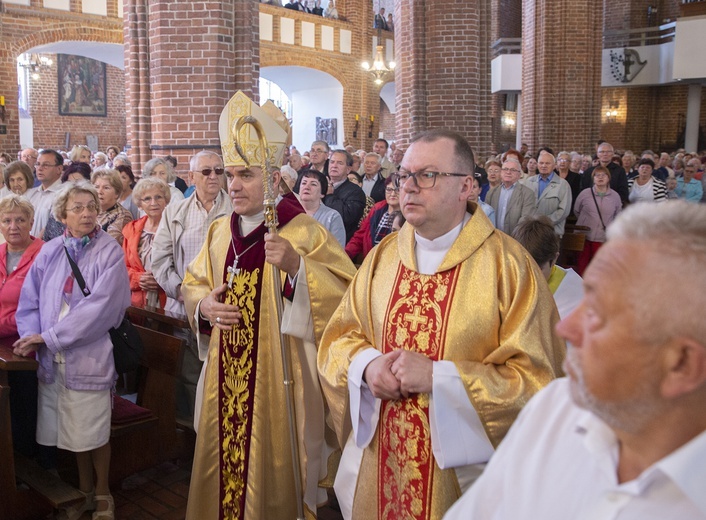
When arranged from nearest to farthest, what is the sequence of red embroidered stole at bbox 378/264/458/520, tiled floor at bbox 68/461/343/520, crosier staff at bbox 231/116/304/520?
red embroidered stole at bbox 378/264/458/520, crosier staff at bbox 231/116/304/520, tiled floor at bbox 68/461/343/520

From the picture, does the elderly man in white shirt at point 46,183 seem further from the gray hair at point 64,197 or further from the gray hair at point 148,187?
the gray hair at point 64,197

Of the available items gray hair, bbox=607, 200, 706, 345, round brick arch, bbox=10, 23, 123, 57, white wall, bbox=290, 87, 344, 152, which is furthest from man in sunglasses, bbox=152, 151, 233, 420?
white wall, bbox=290, 87, 344, 152

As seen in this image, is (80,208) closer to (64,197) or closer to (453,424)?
(64,197)

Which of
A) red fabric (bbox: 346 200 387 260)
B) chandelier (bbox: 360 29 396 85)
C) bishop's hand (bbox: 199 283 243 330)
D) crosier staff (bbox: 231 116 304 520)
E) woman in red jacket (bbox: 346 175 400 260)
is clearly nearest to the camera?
crosier staff (bbox: 231 116 304 520)

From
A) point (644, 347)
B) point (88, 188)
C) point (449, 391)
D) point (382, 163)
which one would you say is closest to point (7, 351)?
point (88, 188)

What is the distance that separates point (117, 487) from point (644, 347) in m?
3.81

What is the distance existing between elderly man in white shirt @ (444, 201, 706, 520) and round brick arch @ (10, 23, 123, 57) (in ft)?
57.8

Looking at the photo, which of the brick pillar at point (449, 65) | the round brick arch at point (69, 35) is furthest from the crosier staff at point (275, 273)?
the round brick arch at point (69, 35)

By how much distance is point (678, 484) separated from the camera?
3.77 ft

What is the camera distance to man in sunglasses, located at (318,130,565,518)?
2.35 m

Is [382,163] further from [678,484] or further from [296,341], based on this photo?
[678,484]

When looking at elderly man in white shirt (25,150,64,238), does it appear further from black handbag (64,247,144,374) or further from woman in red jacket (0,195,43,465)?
black handbag (64,247,144,374)

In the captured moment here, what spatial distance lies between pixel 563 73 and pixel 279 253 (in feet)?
49.9

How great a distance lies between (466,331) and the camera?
245 cm
